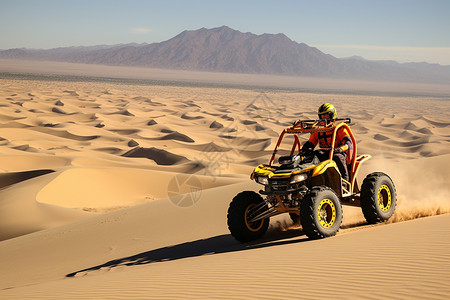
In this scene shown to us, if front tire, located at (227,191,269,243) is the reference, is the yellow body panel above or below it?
above

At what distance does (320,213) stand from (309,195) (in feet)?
1.10

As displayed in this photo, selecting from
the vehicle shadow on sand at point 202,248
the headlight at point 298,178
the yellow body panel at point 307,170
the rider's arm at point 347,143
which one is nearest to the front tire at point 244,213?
the vehicle shadow on sand at point 202,248

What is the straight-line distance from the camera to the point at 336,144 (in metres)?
8.36

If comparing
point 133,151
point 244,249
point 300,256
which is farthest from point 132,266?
point 133,151

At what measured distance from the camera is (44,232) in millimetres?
12000

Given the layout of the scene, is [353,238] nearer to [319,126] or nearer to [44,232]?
[319,126]

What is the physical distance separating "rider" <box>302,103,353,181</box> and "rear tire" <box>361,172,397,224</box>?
1.14 feet

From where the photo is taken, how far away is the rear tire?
25.8 ft

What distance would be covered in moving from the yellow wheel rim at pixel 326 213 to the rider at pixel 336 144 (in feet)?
2.95

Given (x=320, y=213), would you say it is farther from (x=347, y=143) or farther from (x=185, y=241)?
(x=185, y=241)

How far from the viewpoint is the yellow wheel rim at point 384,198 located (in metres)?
8.23

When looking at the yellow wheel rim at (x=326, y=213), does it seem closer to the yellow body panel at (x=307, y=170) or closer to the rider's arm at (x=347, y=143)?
the yellow body panel at (x=307, y=170)


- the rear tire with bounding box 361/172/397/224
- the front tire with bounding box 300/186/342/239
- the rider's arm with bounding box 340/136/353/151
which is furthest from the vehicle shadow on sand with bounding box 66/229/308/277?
the rider's arm with bounding box 340/136/353/151

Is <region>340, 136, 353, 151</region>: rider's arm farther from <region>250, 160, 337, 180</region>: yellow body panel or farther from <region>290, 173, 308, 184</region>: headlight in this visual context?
<region>290, 173, 308, 184</region>: headlight
